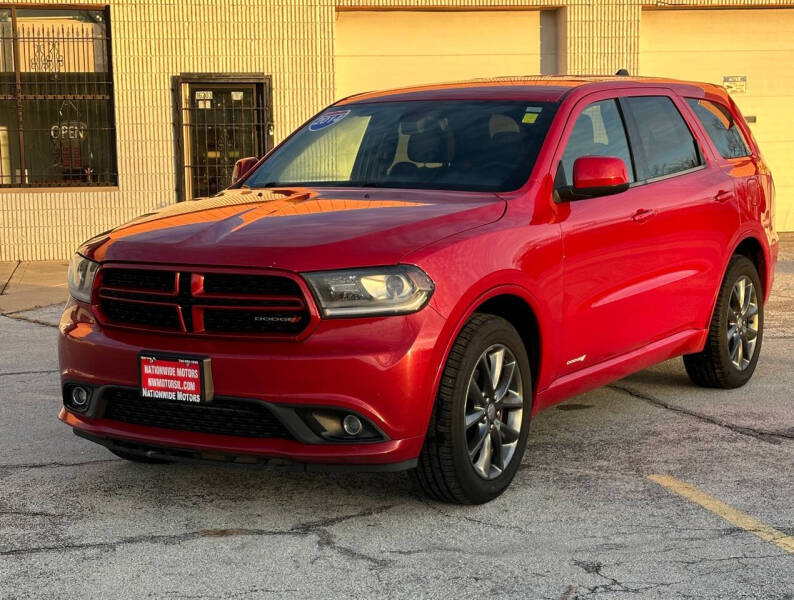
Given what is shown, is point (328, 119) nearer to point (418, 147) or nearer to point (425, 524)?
point (418, 147)

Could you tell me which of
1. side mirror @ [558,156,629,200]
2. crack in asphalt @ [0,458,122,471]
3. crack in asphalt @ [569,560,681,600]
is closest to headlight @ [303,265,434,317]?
crack in asphalt @ [569,560,681,600]

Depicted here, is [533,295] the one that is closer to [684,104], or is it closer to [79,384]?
[79,384]

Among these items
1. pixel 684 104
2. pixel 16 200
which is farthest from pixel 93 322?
pixel 16 200

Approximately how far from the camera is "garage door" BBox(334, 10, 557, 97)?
47.3 ft

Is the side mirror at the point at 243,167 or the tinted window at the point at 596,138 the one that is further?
the side mirror at the point at 243,167

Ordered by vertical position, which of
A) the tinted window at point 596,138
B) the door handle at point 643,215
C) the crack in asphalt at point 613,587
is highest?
the tinted window at point 596,138

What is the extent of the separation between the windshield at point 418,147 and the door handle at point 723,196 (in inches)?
54.2

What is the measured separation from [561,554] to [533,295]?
3.72ft

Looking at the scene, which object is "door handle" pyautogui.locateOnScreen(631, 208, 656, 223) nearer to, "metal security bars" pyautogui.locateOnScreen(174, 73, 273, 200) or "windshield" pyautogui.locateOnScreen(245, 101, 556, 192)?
"windshield" pyautogui.locateOnScreen(245, 101, 556, 192)

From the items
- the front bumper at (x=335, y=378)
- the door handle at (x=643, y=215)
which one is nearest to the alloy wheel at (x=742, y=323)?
the door handle at (x=643, y=215)

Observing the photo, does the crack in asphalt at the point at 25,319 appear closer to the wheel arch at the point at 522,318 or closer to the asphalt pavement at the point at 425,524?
the asphalt pavement at the point at 425,524

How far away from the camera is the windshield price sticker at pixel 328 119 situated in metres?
6.08

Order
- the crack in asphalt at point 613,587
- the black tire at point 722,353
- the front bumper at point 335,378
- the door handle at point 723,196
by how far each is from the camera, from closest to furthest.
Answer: the crack in asphalt at point 613,587 → the front bumper at point 335,378 → the door handle at point 723,196 → the black tire at point 722,353

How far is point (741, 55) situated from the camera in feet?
49.3
